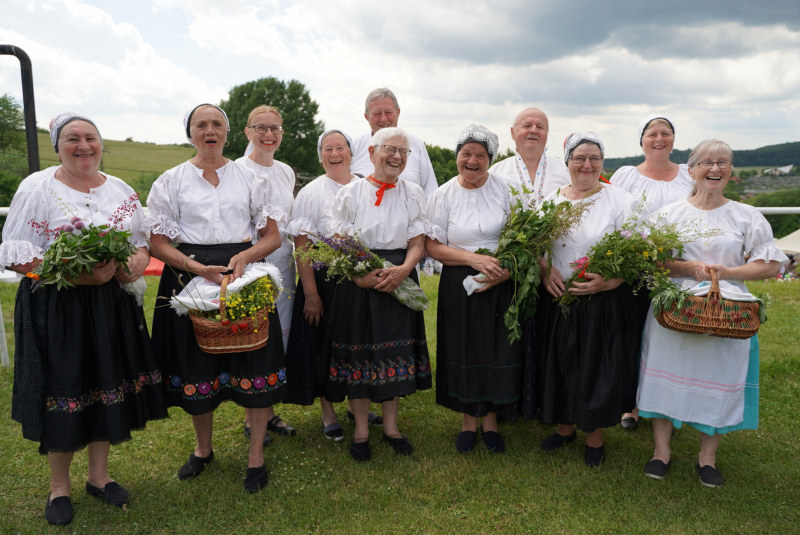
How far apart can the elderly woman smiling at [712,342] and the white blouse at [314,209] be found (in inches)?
96.3

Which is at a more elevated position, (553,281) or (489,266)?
(489,266)

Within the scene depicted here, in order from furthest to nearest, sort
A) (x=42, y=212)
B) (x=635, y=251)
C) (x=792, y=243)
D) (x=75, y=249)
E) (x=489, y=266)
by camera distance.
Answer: (x=792, y=243), (x=489, y=266), (x=635, y=251), (x=42, y=212), (x=75, y=249)

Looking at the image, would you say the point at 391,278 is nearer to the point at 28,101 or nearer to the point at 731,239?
the point at 731,239

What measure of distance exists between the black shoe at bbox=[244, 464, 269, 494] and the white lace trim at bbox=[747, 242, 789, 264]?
12.0 ft

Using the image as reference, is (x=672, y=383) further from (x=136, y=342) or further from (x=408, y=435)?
(x=136, y=342)

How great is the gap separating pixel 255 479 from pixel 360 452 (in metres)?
0.80

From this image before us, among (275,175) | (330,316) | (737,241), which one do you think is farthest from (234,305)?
(737,241)

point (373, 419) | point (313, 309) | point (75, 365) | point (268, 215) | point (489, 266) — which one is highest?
point (268, 215)

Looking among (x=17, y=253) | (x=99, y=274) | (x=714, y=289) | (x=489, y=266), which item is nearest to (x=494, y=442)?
(x=489, y=266)

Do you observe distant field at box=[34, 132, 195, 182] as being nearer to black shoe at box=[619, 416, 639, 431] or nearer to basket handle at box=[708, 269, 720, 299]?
black shoe at box=[619, 416, 639, 431]

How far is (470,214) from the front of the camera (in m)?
4.14

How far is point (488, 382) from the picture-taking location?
165 inches

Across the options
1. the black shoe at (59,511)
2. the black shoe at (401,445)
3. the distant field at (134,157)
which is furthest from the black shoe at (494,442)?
the distant field at (134,157)

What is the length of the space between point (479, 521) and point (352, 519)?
80 cm
